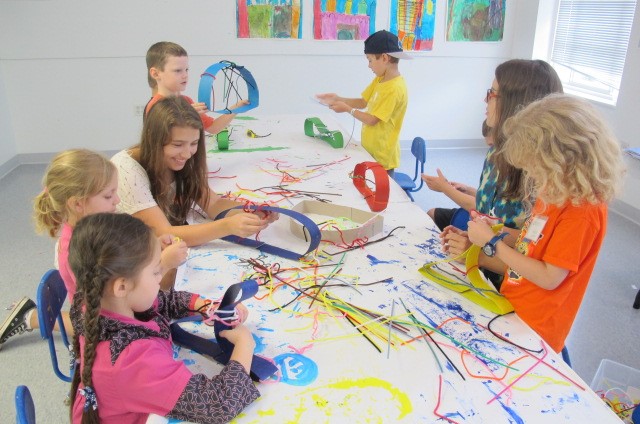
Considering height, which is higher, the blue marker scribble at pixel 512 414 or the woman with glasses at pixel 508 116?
the woman with glasses at pixel 508 116

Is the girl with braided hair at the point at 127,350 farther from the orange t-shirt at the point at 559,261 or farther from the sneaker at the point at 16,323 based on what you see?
the sneaker at the point at 16,323

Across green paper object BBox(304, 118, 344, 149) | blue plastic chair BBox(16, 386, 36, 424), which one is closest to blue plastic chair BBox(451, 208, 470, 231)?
green paper object BBox(304, 118, 344, 149)

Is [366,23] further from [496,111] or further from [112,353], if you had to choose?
[112,353]

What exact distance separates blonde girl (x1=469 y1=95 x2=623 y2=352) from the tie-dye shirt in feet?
1.01

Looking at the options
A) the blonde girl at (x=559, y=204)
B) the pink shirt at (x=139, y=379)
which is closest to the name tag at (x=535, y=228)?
the blonde girl at (x=559, y=204)

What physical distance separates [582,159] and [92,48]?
4.57 metres

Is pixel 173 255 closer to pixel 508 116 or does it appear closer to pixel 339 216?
pixel 339 216

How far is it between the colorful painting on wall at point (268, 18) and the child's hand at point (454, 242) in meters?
3.76

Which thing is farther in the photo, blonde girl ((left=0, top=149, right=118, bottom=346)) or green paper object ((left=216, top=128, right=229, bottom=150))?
green paper object ((left=216, top=128, right=229, bottom=150))

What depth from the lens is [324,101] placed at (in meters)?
3.08

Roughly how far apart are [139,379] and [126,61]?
4378mm

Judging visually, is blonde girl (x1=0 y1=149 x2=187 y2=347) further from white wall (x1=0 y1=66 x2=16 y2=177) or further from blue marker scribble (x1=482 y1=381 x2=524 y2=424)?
white wall (x1=0 y1=66 x2=16 y2=177)

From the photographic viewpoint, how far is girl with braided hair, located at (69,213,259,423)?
3.23 ft

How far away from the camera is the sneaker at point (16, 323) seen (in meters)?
2.25
